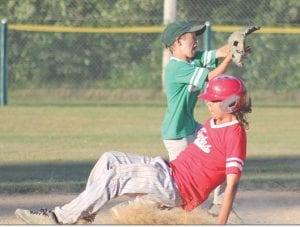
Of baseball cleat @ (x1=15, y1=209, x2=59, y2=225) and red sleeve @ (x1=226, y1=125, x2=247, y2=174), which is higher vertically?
red sleeve @ (x1=226, y1=125, x2=247, y2=174)

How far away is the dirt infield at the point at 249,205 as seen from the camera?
7566mm

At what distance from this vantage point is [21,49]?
1981 centimetres

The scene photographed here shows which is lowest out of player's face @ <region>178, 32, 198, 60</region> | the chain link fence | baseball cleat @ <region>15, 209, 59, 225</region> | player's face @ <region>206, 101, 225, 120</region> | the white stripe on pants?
the chain link fence

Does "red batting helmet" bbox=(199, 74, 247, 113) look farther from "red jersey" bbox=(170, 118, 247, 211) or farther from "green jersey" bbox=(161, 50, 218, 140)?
"green jersey" bbox=(161, 50, 218, 140)

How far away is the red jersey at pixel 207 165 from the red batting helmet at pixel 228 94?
0.10 meters

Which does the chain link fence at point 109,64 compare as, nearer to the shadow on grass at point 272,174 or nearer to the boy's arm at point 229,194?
the shadow on grass at point 272,174

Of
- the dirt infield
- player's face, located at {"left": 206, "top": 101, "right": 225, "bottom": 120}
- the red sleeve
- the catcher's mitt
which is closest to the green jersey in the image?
the catcher's mitt

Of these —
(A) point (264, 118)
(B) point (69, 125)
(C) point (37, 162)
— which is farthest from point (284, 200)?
(A) point (264, 118)

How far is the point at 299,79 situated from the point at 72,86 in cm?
452

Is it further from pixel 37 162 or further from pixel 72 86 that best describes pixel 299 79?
pixel 37 162

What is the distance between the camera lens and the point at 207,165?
6191 mm

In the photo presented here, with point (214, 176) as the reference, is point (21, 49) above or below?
below

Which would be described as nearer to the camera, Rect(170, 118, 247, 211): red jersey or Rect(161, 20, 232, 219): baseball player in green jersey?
Rect(170, 118, 247, 211): red jersey

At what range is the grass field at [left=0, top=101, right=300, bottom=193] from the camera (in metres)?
9.76
